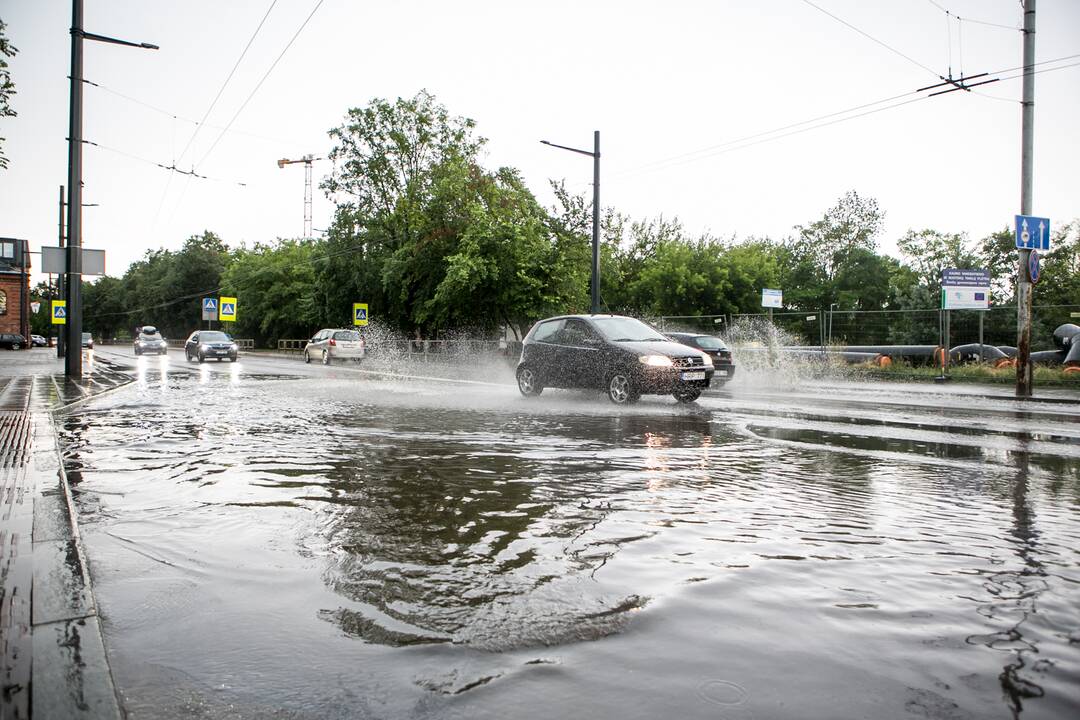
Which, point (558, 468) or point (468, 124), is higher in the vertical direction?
point (468, 124)

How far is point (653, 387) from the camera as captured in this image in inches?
532

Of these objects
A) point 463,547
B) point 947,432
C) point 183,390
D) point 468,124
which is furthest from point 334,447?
point 468,124

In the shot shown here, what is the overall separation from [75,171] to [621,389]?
13.6 m

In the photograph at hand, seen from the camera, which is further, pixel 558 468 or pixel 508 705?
pixel 558 468

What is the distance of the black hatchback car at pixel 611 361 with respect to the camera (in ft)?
44.4

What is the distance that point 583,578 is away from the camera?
3615 mm

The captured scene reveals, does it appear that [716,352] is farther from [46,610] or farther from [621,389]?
[46,610]

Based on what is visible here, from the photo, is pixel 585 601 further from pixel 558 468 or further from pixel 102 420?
pixel 102 420

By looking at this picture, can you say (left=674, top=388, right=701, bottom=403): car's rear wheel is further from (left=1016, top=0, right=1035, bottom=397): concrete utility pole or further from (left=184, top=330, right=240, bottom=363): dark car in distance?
(left=184, top=330, right=240, bottom=363): dark car in distance

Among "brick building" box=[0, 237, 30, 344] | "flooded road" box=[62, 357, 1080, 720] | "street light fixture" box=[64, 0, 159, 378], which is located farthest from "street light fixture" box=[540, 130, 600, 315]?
"brick building" box=[0, 237, 30, 344]

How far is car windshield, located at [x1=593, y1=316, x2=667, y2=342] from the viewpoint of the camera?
14344 mm

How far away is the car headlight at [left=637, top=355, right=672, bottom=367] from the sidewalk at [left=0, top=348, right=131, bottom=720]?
30.3 ft

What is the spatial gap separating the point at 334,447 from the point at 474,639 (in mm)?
5529

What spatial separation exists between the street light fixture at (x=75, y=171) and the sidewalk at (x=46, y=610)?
13.8 metres
